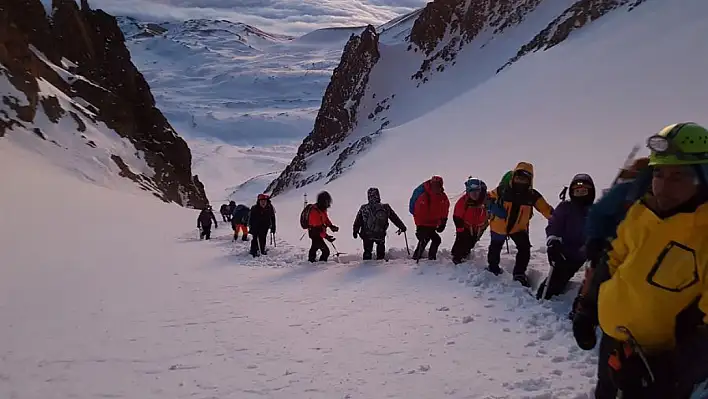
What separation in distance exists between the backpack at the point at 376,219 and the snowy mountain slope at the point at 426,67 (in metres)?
38.1

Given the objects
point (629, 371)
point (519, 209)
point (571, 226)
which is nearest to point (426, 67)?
point (519, 209)

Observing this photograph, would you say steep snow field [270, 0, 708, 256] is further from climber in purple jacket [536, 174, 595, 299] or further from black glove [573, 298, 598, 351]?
black glove [573, 298, 598, 351]

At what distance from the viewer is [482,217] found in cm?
888

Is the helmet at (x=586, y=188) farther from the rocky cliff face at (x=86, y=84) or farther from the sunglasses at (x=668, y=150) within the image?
the rocky cliff face at (x=86, y=84)

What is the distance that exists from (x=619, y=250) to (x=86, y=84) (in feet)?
181

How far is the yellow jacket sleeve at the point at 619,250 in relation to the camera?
295 cm

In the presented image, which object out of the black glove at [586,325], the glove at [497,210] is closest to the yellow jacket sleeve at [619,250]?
the black glove at [586,325]

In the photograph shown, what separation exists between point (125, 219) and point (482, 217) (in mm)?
20653

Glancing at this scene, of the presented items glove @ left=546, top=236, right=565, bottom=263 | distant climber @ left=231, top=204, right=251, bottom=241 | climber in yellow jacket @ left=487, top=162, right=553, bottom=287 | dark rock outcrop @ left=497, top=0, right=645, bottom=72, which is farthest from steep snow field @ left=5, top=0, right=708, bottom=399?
dark rock outcrop @ left=497, top=0, right=645, bottom=72

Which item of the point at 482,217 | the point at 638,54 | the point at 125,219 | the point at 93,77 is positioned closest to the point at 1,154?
the point at 125,219

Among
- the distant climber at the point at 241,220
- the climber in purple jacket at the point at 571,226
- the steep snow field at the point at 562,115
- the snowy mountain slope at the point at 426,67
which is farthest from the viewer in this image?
the snowy mountain slope at the point at 426,67

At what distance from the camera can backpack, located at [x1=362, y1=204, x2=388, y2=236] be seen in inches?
416

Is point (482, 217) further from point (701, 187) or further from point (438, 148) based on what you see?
point (438, 148)

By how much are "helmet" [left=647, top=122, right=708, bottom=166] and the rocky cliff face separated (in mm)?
40695
